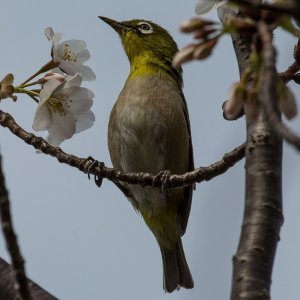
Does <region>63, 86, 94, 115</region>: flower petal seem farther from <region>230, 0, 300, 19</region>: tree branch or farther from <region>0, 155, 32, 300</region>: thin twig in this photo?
<region>230, 0, 300, 19</region>: tree branch

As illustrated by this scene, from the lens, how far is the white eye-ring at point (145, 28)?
26.2ft

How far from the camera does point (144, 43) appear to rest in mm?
7699

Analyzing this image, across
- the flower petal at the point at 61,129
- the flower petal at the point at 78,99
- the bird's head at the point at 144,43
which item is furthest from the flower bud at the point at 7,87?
the bird's head at the point at 144,43

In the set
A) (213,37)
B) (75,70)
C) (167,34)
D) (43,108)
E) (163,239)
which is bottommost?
(213,37)

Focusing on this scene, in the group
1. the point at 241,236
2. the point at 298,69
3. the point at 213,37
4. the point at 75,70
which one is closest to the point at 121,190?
the point at 75,70

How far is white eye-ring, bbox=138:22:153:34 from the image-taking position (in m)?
7.97

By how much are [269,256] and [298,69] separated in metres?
1.63

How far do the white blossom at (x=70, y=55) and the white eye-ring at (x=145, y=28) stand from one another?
3.60 metres

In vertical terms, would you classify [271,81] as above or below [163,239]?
below

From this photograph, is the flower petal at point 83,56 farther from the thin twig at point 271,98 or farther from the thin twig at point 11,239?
the thin twig at point 271,98

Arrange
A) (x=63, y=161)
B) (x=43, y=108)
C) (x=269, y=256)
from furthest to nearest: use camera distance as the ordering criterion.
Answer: (x=63, y=161) → (x=43, y=108) → (x=269, y=256)

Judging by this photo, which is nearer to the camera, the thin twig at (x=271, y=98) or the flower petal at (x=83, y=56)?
the thin twig at (x=271, y=98)

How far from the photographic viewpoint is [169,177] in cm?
471

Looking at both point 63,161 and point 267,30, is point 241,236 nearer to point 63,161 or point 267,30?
point 267,30
